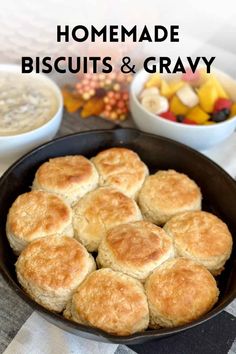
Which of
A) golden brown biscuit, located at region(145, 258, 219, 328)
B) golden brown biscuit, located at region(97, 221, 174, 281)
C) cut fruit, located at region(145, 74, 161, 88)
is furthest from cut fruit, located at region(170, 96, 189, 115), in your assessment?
golden brown biscuit, located at region(145, 258, 219, 328)

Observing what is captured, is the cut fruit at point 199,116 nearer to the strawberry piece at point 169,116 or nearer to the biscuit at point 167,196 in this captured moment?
the strawberry piece at point 169,116

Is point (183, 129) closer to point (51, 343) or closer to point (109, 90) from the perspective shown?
point (109, 90)

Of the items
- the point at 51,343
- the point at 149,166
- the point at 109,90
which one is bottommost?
the point at 51,343

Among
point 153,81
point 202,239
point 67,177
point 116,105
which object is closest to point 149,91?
point 153,81

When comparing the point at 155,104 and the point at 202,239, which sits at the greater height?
the point at 155,104

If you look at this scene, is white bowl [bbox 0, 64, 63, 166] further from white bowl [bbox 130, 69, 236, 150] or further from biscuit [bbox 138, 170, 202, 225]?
biscuit [bbox 138, 170, 202, 225]

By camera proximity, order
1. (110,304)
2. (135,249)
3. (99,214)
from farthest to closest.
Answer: (99,214)
(135,249)
(110,304)

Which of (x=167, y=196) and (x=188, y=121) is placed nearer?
(x=167, y=196)
